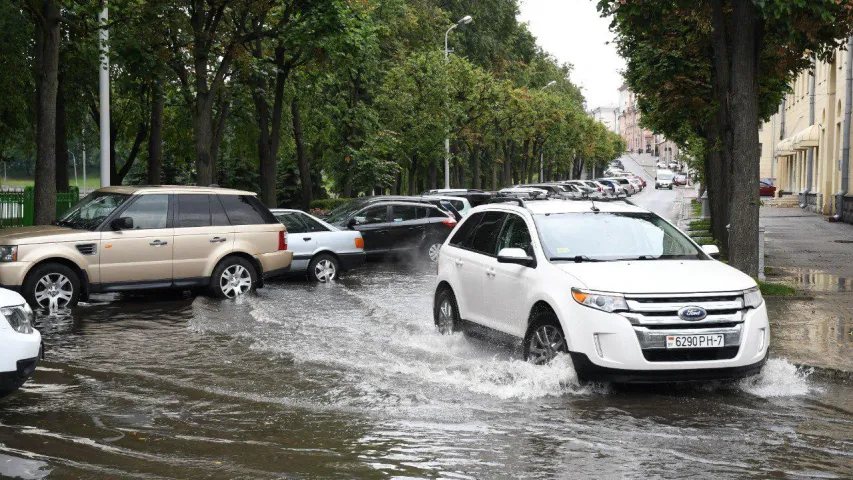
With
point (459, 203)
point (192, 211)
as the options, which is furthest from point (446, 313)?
point (459, 203)

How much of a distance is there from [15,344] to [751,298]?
5663 millimetres

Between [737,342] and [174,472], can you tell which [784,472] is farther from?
[174,472]

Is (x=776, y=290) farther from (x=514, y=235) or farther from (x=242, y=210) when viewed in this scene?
(x=242, y=210)

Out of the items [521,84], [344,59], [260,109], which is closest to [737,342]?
[344,59]

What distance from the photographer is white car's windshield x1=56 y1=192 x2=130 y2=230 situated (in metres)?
15.0

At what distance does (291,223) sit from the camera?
19.9 meters

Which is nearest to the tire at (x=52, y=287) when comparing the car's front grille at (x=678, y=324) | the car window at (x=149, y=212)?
the car window at (x=149, y=212)

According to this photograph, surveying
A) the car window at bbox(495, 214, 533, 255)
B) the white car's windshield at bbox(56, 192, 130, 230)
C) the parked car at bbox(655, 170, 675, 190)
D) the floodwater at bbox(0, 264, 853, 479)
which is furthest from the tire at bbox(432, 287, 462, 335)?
the parked car at bbox(655, 170, 675, 190)

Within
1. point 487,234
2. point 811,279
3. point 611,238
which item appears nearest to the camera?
point 611,238

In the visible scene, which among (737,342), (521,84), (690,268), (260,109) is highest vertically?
(521,84)

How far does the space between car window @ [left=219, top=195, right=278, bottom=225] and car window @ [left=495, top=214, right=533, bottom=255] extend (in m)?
6.86

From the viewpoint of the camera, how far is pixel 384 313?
14.3 meters

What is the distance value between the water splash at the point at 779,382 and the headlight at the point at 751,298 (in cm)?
68

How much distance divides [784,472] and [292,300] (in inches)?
422
